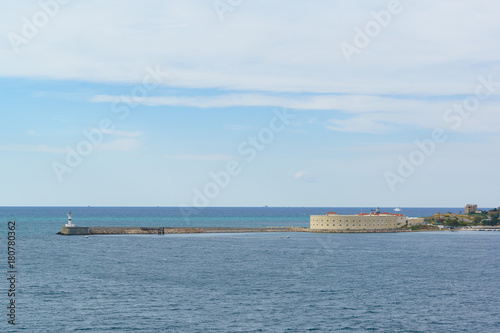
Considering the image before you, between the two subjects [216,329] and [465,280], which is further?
[465,280]

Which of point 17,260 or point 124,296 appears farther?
point 17,260

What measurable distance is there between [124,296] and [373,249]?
8063 centimetres

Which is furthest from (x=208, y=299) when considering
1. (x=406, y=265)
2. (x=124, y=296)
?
(x=406, y=265)

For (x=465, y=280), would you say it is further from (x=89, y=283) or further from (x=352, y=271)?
(x=89, y=283)

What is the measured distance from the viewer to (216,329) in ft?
189

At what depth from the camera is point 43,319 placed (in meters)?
61.3

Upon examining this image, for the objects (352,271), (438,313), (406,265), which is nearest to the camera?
(438,313)

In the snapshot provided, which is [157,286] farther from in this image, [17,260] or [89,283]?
[17,260]

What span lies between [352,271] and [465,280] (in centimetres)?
1791

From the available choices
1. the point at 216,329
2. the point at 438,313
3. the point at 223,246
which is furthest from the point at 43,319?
the point at 223,246

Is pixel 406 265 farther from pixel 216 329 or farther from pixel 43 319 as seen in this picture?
pixel 43 319

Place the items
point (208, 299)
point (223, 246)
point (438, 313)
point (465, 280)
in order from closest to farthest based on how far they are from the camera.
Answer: point (438, 313) → point (208, 299) → point (465, 280) → point (223, 246)

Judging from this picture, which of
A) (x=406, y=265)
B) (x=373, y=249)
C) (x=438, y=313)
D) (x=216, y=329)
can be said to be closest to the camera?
(x=216, y=329)

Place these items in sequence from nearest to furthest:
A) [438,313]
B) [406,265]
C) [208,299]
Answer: [438,313]
[208,299]
[406,265]
